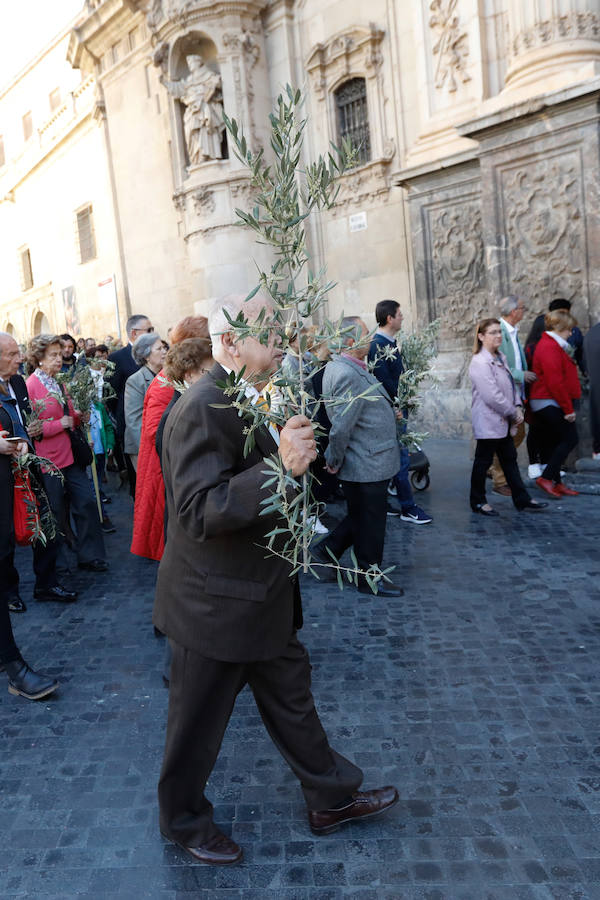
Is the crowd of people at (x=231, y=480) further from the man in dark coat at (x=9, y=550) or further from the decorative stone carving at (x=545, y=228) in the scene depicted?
the decorative stone carving at (x=545, y=228)

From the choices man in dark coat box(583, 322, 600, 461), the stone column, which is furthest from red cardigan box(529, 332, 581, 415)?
the stone column

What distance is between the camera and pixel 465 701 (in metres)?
3.78

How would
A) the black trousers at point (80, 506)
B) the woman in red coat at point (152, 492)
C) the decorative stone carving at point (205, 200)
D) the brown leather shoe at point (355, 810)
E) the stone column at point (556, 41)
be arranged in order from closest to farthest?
the brown leather shoe at point (355, 810) → the woman in red coat at point (152, 492) → the black trousers at point (80, 506) → the stone column at point (556, 41) → the decorative stone carving at point (205, 200)

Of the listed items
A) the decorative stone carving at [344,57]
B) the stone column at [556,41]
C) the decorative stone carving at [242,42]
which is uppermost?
the decorative stone carving at [242,42]

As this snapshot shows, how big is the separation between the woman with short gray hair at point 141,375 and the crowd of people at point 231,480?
0.02 meters

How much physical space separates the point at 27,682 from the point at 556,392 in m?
5.73

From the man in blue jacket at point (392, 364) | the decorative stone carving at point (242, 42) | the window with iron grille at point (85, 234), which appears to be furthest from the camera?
the window with iron grille at point (85, 234)

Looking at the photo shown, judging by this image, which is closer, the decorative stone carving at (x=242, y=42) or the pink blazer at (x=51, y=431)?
the pink blazer at (x=51, y=431)

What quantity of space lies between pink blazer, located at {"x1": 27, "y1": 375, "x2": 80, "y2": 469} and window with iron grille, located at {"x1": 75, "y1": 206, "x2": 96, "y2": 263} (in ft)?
62.0

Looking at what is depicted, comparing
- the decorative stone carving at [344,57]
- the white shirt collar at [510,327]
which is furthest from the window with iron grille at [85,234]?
the white shirt collar at [510,327]

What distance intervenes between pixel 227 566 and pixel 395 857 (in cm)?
122

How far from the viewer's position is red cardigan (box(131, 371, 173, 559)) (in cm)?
473

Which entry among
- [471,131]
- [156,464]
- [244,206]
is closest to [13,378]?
[156,464]

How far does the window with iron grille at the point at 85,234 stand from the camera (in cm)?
2366
